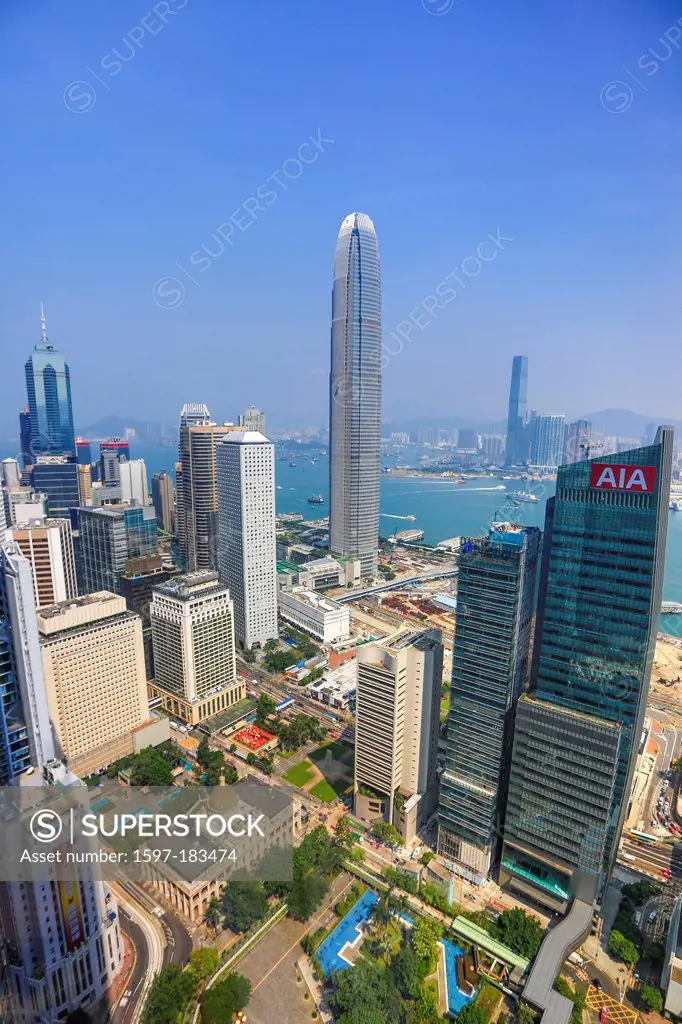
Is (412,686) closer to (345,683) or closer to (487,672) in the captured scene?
(487,672)

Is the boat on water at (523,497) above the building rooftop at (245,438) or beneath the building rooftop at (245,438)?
beneath

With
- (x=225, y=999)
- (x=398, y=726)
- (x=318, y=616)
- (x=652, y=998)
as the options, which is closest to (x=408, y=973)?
(x=225, y=999)

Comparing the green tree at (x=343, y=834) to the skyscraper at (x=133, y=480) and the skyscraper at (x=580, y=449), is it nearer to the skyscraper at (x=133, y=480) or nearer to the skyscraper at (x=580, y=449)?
the skyscraper at (x=580, y=449)

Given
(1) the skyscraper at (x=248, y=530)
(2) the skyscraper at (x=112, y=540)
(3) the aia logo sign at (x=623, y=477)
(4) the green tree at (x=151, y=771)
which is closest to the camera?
(3) the aia logo sign at (x=623, y=477)

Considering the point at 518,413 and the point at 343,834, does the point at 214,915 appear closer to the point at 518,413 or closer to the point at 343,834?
the point at 343,834

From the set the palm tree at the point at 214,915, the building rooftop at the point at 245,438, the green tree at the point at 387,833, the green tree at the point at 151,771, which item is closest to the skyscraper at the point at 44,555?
the building rooftop at the point at 245,438

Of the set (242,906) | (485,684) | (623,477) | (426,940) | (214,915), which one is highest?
(623,477)
